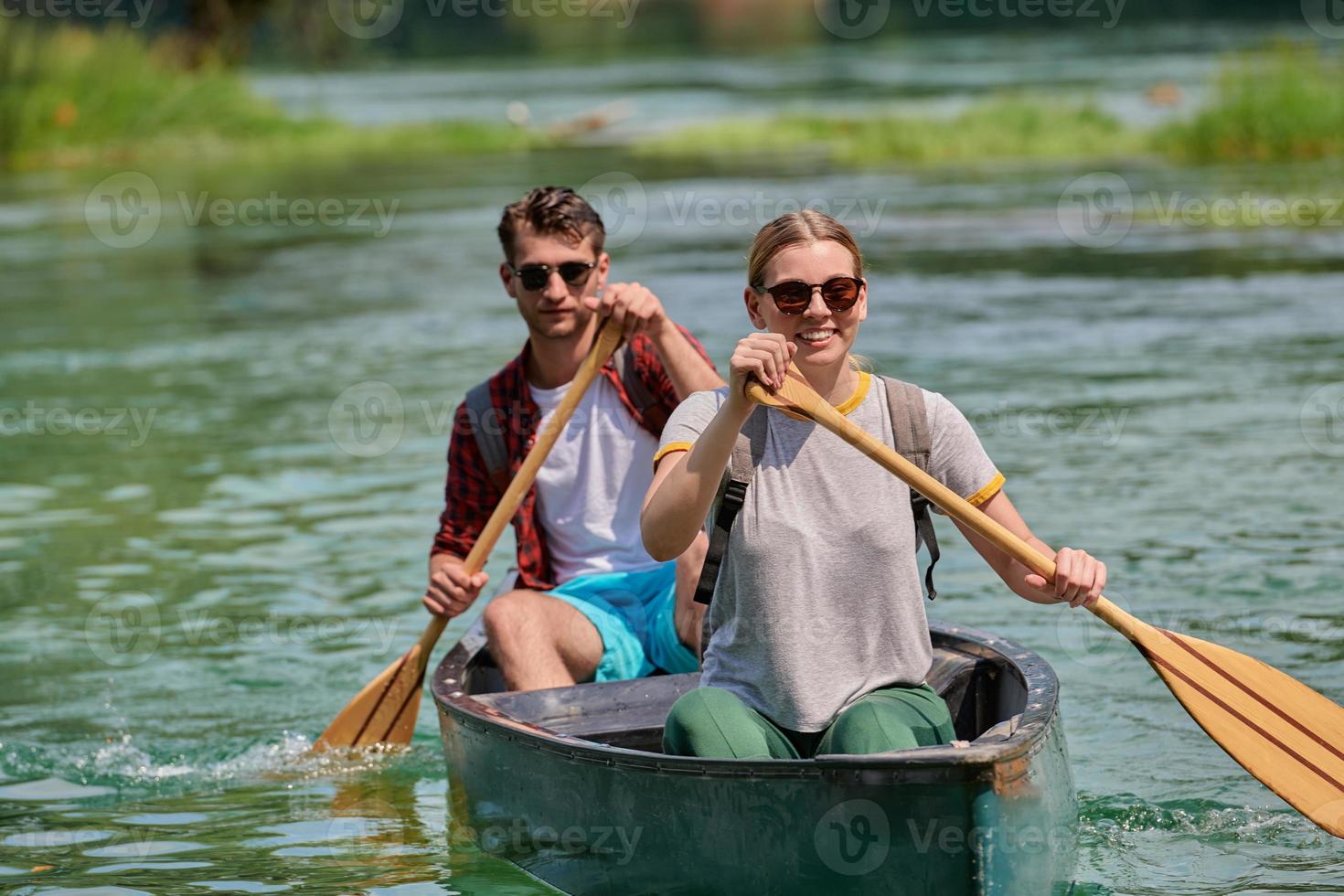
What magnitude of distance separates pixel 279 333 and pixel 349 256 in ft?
14.9

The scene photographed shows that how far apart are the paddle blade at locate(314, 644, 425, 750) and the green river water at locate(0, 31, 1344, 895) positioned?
3.9 inches

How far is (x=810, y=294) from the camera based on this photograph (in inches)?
160

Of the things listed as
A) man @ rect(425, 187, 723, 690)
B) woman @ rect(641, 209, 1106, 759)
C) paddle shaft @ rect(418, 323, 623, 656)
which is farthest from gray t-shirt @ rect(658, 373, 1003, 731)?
man @ rect(425, 187, 723, 690)

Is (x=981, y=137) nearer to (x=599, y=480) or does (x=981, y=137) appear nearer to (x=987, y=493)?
(x=599, y=480)

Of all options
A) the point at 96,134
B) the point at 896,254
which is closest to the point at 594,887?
the point at 896,254

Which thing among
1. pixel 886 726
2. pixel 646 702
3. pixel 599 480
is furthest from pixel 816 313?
pixel 599 480

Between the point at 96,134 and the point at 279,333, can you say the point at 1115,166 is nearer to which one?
the point at 279,333

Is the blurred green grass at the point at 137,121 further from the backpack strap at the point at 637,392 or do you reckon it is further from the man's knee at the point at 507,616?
the man's knee at the point at 507,616

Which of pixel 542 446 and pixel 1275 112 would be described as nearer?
pixel 542 446

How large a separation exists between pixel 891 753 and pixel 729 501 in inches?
24.3

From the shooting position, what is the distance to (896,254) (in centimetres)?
1659

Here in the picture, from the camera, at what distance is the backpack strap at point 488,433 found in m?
5.48

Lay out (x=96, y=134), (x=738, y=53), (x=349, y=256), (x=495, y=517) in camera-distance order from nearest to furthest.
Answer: (x=495, y=517), (x=349, y=256), (x=96, y=134), (x=738, y=53)

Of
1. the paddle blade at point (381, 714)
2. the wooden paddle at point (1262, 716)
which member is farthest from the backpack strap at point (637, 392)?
the wooden paddle at point (1262, 716)
